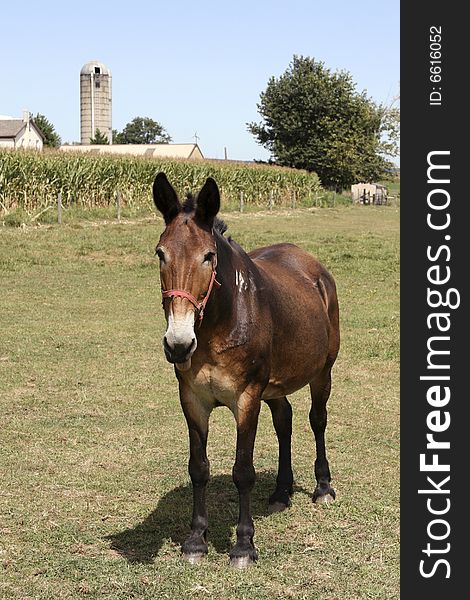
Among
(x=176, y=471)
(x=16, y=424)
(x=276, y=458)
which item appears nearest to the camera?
(x=176, y=471)

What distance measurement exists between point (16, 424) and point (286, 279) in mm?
3471

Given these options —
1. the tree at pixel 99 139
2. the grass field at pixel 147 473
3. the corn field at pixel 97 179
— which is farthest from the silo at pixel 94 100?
the grass field at pixel 147 473

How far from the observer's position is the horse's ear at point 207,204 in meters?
4.59

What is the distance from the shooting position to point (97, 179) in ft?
96.8

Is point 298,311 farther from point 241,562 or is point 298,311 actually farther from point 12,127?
point 12,127

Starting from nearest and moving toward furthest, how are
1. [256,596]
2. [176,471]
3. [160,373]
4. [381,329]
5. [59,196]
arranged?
[256,596] → [176,471] → [160,373] → [381,329] → [59,196]

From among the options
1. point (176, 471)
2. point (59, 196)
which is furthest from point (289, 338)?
point (59, 196)

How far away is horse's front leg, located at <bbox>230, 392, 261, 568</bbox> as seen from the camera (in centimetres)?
495

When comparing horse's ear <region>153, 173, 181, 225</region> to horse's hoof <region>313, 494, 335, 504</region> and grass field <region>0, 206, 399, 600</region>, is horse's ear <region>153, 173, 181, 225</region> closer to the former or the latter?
grass field <region>0, 206, 399, 600</region>

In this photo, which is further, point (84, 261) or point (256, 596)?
point (84, 261)

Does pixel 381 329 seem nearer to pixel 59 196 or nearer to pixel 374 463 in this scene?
pixel 374 463

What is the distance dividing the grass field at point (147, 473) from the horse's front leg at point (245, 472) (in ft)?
0.34

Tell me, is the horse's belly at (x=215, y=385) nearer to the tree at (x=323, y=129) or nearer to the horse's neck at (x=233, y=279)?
the horse's neck at (x=233, y=279)

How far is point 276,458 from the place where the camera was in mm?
7273
